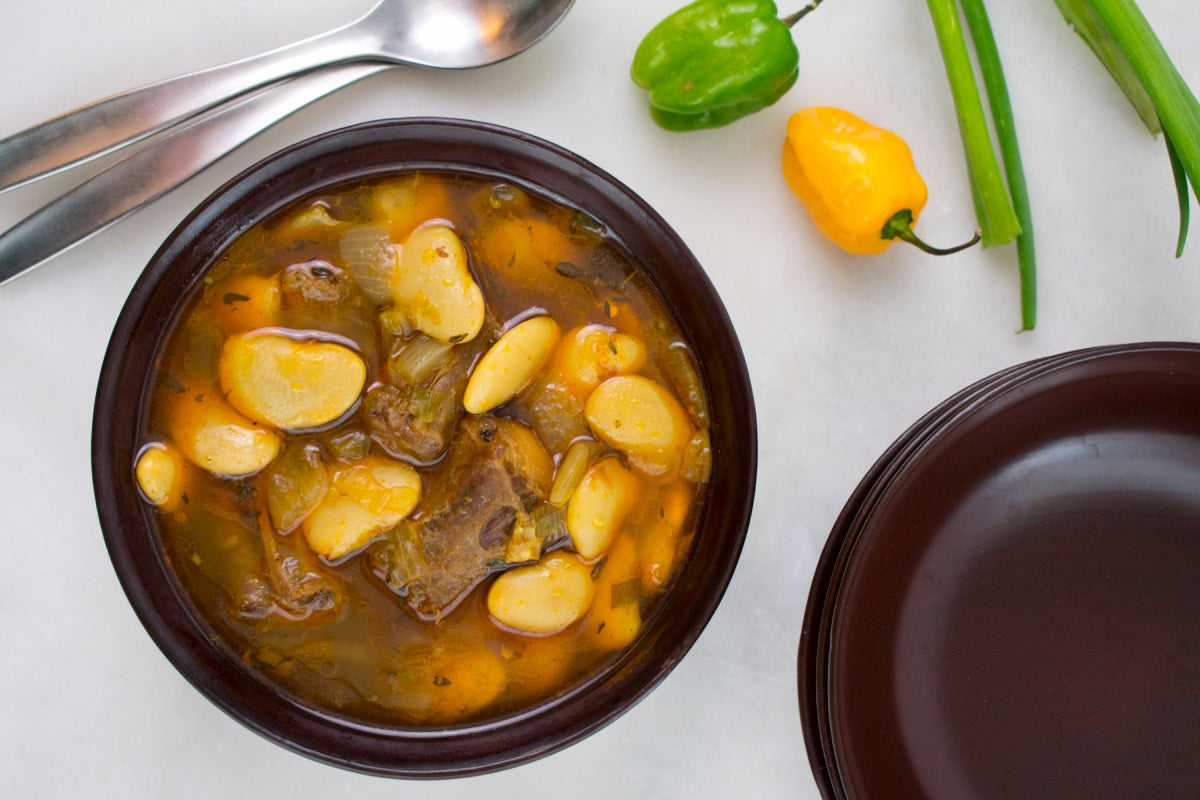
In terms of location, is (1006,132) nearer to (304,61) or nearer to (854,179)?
(854,179)

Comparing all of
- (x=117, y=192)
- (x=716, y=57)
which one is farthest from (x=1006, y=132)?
(x=117, y=192)

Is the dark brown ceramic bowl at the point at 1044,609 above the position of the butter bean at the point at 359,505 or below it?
below

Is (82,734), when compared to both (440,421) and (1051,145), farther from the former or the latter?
(1051,145)

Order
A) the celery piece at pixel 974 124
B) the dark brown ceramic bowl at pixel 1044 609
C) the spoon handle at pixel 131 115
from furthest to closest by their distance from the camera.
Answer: the celery piece at pixel 974 124 → the spoon handle at pixel 131 115 → the dark brown ceramic bowl at pixel 1044 609

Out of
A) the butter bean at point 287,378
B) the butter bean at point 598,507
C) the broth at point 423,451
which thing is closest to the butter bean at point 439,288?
the broth at point 423,451

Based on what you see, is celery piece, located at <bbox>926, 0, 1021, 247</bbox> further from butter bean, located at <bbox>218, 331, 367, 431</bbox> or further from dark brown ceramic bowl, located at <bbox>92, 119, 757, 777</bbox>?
butter bean, located at <bbox>218, 331, 367, 431</bbox>

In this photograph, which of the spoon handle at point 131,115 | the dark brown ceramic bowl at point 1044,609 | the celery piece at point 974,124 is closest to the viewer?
the dark brown ceramic bowl at point 1044,609

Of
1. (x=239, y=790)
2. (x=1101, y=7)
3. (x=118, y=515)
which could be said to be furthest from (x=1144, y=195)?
(x=239, y=790)

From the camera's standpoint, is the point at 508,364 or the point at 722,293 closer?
the point at 508,364

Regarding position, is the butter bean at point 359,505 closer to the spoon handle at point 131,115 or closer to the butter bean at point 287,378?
the butter bean at point 287,378
